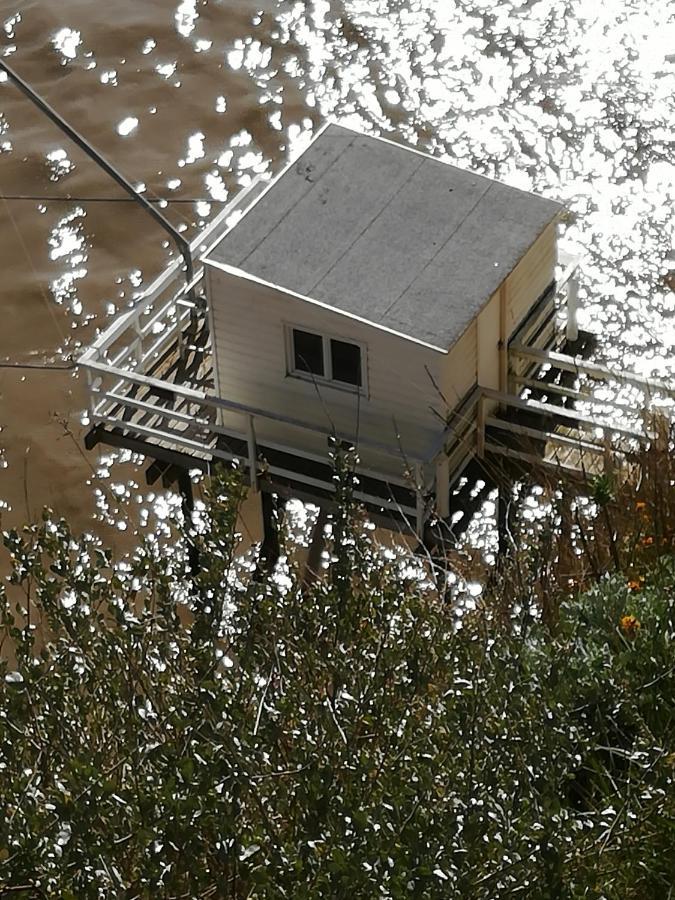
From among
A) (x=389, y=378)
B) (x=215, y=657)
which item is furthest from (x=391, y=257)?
(x=215, y=657)

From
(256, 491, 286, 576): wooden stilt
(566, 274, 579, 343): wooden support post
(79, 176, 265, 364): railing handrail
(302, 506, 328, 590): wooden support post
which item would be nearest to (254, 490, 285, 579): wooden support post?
(256, 491, 286, 576): wooden stilt

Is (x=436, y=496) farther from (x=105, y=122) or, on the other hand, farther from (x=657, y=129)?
(x=105, y=122)

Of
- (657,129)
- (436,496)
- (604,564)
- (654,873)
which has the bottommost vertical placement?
(654,873)

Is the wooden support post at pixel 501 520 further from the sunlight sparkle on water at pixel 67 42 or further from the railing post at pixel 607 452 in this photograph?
the sunlight sparkle on water at pixel 67 42

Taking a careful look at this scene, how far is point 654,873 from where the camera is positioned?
8172 millimetres

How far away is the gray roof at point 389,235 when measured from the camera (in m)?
16.3

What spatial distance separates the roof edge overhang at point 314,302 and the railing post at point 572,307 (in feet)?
9.46

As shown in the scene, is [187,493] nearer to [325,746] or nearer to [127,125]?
[127,125]

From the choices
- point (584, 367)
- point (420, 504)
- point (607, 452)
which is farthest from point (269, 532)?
point (607, 452)

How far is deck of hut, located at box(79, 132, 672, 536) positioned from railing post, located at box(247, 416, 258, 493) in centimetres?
2

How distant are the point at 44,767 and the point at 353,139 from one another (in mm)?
10677

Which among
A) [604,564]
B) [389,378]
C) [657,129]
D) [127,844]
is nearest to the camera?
[127,844]

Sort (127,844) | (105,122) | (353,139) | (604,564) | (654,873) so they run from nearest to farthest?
(127,844)
(654,873)
(604,564)
(353,139)
(105,122)

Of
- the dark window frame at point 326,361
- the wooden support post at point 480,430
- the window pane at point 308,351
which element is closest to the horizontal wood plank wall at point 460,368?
the wooden support post at point 480,430
